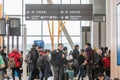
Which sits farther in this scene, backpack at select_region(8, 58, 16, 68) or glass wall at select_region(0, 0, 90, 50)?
glass wall at select_region(0, 0, 90, 50)

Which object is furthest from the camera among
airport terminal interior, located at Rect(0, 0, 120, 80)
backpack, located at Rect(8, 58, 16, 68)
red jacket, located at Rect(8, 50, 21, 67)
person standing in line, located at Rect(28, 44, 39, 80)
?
red jacket, located at Rect(8, 50, 21, 67)

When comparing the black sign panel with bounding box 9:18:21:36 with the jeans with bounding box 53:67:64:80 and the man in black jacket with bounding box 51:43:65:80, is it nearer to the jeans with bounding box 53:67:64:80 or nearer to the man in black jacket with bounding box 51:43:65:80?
the man in black jacket with bounding box 51:43:65:80

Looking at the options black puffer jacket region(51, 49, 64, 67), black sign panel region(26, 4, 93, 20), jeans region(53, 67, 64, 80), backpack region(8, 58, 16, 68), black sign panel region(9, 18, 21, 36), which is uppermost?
black sign panel region(26, 4, 93, 20)

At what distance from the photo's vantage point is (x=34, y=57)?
16.1 meters

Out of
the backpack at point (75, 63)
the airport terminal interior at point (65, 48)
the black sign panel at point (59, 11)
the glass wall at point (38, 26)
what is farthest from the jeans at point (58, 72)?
the glass wall at point (38, 26)

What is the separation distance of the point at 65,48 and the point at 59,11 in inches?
125

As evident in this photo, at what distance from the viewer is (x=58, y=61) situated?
49.0 feet

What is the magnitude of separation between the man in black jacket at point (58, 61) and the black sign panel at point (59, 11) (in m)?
5.91

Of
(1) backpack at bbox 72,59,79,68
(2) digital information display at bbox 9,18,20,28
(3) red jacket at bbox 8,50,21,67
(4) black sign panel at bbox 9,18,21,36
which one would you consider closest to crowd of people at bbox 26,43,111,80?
(1) backpack at bbox 72,59,79,68

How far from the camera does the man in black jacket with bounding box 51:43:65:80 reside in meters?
14.8

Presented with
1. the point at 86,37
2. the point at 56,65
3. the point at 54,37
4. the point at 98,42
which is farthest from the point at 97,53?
the point at 54,37

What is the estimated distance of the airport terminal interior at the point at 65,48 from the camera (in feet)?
42.0

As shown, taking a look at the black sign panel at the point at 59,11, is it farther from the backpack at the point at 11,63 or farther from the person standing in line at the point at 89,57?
the person standing in line at the point at 89,57

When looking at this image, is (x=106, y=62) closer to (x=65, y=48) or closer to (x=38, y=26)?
(x=65, y=48)
